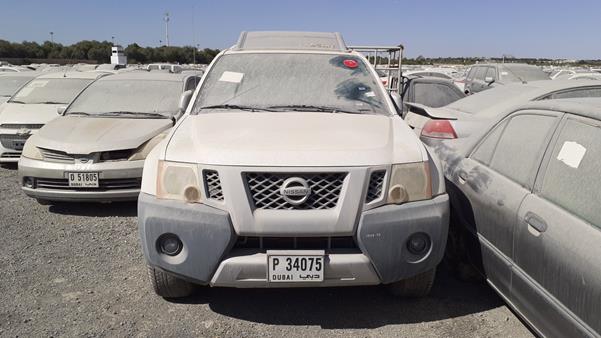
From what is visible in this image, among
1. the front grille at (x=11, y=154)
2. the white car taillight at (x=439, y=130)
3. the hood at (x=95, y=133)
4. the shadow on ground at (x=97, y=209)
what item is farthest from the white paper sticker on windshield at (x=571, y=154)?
the front grille at (x=11, y=154)

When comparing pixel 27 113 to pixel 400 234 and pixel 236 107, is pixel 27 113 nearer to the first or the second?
pixel 236 107

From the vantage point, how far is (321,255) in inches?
111

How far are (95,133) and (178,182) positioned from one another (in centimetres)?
299

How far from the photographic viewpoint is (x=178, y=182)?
292cm

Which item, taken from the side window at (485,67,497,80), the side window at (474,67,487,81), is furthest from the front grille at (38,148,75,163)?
the side window at (474,67,487,81)

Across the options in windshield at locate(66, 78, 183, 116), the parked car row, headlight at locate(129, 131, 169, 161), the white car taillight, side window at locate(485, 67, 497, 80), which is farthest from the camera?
side window at locate(485, 67, 497, 80)

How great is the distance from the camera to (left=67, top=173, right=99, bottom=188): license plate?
5.08m

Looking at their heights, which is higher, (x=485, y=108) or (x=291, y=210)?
(x=485, y=108)

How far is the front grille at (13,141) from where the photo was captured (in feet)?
23.1

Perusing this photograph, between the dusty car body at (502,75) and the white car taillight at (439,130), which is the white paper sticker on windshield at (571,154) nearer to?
the white car taillight at (439,130)

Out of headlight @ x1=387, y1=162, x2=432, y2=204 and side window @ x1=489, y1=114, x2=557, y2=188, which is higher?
side window @ x1=489, y1=114, x2=557, y2=188

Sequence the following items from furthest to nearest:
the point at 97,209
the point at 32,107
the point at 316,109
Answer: the point at 32,107, the point at 97,209, the point at 316,109

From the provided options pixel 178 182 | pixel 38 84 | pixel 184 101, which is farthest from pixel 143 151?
pixel 38 84

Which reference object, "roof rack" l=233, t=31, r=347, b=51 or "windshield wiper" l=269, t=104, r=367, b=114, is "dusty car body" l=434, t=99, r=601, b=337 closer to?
"windshield wiper" l=269, t=104, r=367, b=114
